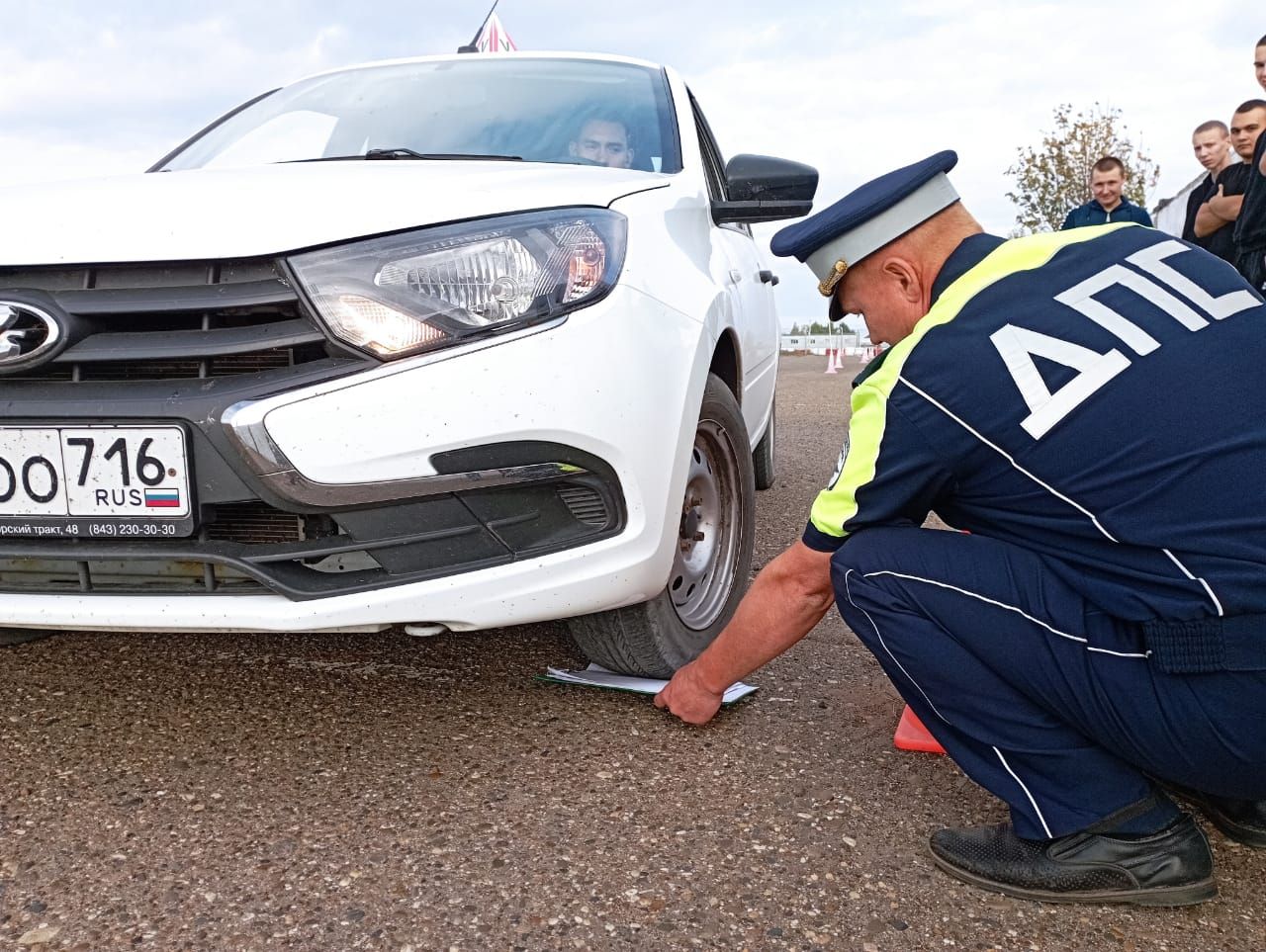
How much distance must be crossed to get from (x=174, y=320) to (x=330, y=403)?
0.31 meters

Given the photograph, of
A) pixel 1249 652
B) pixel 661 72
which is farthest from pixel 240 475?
pixel 661 72

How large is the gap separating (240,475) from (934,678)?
1.08 m

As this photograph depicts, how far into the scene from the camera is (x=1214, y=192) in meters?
5.21

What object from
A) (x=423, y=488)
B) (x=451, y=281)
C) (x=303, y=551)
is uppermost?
(x=451, y=281)

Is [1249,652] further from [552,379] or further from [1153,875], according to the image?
[552,379]

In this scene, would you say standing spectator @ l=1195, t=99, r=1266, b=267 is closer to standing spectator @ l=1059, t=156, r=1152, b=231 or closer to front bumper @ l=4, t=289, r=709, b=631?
standing spectator @ l=1059, t=156, r=1152, b=231

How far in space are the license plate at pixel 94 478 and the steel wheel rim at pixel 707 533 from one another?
1.00 metres

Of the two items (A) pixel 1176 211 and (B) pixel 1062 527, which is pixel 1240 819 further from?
(A) pixel 1176 211

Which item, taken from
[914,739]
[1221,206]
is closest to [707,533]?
[914,739]

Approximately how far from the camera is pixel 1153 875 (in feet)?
5.28

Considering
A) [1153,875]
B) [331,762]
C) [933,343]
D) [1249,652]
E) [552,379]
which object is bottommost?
[331,762]

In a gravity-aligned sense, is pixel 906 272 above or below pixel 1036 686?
above

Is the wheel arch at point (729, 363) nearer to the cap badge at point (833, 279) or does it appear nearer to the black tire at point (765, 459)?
the cap badge at point (833, 279)

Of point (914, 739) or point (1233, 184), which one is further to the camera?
point (1233, 184)
